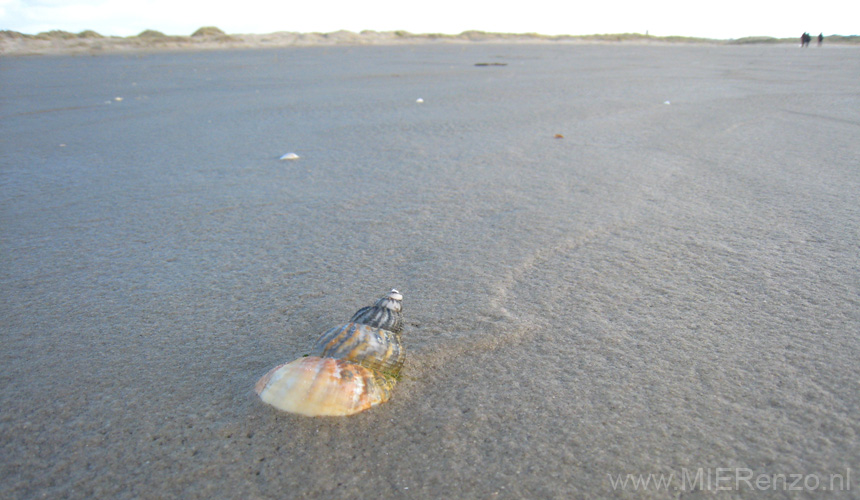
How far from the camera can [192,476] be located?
1246 mm

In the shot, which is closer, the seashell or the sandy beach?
the sandy beach

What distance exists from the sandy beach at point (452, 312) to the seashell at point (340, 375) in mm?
43

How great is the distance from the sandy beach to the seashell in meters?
0.04

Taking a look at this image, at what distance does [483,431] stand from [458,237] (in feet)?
4.31

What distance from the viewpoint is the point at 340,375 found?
143cm

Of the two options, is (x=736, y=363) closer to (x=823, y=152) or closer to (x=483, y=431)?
(x=483, y=431)

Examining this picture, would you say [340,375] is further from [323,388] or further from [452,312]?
[452,312]

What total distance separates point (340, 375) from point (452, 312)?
0.59 m

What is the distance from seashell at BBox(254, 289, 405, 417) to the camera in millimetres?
1409

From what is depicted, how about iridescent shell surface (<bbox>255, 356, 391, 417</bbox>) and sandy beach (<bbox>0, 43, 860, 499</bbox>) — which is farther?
iridescent shell surface (<bbox>255, 356, 391, 417</bbox>)

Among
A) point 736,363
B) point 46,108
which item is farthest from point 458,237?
point 46,108

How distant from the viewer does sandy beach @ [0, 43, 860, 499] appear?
1.27 m

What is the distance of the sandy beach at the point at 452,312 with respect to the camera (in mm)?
1269

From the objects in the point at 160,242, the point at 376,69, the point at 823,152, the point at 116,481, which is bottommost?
the point at 116,481
